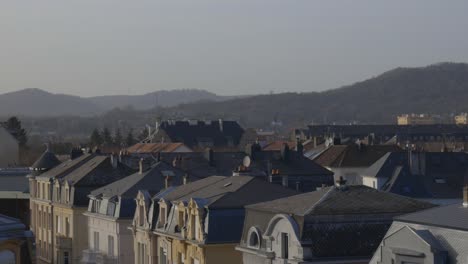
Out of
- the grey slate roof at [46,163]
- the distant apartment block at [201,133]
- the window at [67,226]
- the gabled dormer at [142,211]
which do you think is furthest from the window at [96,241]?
the distant apartment block at [201,133]

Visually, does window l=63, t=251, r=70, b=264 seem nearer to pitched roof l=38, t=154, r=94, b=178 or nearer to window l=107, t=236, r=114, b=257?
pitched roof l=38, t=154, r=94, b=178

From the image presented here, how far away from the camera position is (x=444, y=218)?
2458cm

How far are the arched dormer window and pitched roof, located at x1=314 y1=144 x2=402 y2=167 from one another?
186 ft

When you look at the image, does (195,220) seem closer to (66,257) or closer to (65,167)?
(66,257)

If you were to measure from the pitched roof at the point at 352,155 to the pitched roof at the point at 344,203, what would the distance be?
56.5 m

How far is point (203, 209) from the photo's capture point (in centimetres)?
3725

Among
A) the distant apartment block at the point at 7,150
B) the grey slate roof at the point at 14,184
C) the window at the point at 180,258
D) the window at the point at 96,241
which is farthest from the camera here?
the distant apartment block at the point at 7,150

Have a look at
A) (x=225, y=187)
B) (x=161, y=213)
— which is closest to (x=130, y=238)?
(x=161, y=213)

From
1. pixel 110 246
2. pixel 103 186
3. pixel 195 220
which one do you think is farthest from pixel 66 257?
pixel 195 220

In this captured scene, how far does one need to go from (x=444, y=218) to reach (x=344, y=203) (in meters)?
6.74

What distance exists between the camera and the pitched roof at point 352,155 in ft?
296

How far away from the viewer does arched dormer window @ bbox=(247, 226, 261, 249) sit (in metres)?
32.6

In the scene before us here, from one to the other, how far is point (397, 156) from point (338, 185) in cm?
3916

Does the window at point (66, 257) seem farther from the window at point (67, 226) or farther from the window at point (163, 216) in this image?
the window at point (163, 216)
